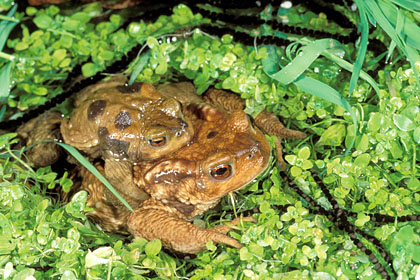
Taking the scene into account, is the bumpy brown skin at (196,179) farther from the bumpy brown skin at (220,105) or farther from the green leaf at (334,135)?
the green leaf at (334,135)

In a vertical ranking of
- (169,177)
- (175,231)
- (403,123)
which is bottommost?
(175,231)

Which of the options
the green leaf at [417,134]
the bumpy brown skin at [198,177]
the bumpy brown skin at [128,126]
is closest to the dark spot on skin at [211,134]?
the bumpy brown skin at [198,177]

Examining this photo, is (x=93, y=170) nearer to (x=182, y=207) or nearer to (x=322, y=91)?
(x=182, y=207)

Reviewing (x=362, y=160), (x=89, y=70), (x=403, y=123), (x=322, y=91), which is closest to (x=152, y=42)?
(x=89, y=70)

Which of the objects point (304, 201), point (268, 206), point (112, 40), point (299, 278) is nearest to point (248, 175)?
point (268, 206)

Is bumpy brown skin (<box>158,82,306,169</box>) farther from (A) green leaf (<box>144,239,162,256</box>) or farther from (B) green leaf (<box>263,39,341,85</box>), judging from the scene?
(A) green leaf (<box>144,239,162,256</box>)

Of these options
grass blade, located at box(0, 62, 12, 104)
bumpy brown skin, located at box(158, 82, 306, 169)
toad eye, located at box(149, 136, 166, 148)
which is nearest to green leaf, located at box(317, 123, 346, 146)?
bumpy brown skin, located at box(158, 82, 306, 169)
